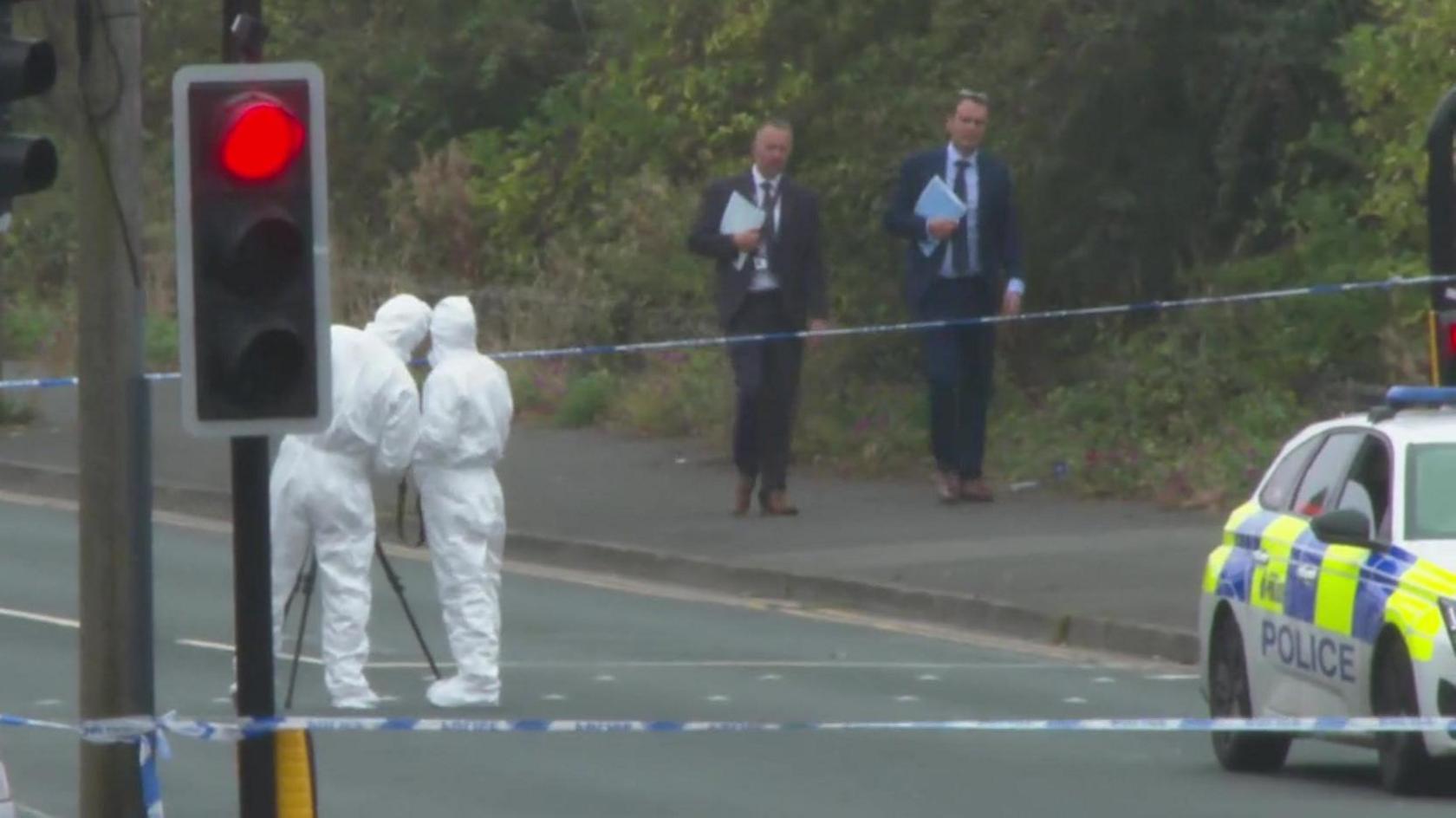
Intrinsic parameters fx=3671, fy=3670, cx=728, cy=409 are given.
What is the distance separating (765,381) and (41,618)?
4615 mm

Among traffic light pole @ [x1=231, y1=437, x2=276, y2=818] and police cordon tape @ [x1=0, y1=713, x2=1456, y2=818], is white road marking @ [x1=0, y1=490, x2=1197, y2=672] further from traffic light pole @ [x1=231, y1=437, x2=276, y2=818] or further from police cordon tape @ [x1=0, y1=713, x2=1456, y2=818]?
traffic light pole @ [x1=231, y1=437, x2=276, y2=818]

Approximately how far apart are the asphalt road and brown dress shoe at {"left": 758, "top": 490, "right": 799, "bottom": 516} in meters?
1.56

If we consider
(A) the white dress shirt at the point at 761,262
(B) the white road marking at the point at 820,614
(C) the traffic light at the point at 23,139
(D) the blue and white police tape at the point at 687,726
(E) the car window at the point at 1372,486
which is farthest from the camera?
(A) the white dress shirt at the point at 761,262

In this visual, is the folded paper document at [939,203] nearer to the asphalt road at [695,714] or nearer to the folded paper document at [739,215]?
the folded paper document at [739,215]

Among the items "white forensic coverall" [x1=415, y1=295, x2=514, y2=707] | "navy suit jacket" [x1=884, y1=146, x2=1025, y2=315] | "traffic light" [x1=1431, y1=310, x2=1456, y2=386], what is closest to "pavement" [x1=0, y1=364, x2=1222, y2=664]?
"navy suit jacket" [x1=884, y1=146, x2=1025, y2=315]

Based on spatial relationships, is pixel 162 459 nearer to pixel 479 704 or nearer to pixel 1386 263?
pixel 1386 263

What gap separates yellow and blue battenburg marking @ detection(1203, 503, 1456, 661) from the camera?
37.2ft

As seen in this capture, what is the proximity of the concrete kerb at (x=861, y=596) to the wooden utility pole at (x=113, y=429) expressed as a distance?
644 centimetres

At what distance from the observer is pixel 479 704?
1410 centimetres

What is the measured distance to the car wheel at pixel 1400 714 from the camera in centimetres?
1138

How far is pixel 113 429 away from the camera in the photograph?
406 inches

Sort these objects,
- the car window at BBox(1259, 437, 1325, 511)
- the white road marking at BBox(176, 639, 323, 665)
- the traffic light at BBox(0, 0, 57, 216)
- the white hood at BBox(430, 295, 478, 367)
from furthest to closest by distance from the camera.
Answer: the white road marking at BBox(176, 639, 323, 665) < the white hood at BBox(430, 295, 478, 367) < the car window at BBox(1259, 437, 1325, 511) < the traffic light at BBox(0, 0, 57, 216)

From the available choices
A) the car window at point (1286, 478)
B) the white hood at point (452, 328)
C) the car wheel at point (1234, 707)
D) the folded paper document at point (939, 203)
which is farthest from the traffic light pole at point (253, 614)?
the folded paper document at point (939, 203)

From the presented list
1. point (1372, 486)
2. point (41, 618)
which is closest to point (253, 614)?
point (1372, 486)
